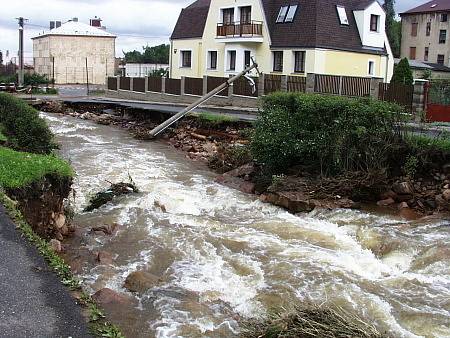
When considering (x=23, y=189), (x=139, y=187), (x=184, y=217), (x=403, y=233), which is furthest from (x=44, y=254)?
(x=139, y=187)

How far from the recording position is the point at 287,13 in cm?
4031

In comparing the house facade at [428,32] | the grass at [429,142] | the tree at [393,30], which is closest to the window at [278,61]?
the grass at [429,142]

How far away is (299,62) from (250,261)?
30.6 m

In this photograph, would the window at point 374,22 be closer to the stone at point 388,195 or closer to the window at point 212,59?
the window at point 212,59

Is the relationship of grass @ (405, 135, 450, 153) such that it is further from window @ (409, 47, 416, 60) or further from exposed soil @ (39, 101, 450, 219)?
window @ (409, 47, 416, 60)

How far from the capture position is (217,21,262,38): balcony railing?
136ft

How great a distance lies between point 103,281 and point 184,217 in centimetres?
439

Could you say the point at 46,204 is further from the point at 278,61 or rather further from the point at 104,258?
the point at 278,61

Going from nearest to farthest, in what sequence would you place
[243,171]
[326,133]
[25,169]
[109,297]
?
[109,297], [25,169], [326,133], [243,171]

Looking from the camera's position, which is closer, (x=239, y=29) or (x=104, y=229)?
Answer: (x=104, y=229)

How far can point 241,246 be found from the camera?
11.4 meters

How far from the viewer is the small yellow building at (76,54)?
7131 cm

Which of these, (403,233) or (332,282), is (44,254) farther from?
(403,233)

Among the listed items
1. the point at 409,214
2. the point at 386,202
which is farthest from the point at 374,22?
the point at 409,214
